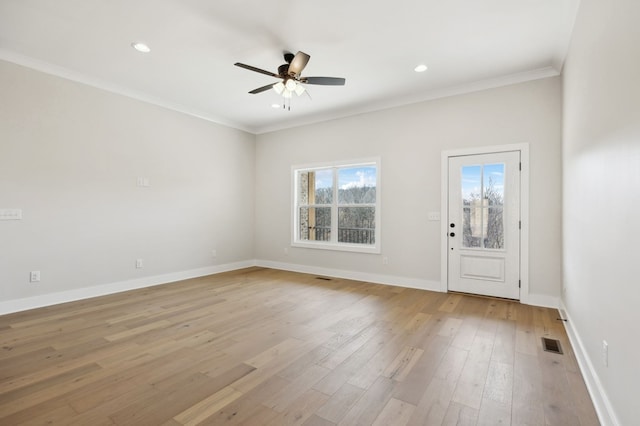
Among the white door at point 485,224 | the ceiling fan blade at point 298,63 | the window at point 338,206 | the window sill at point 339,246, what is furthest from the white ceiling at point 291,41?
the window sill at point 339,246

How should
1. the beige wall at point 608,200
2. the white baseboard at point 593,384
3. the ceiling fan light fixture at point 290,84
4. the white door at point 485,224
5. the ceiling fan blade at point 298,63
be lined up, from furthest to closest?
the white door at point 485,224 → the ceiling fan light fixture at point 290,84 → the ceiling fan blade at point 298,63 → the white baseboard at point 593,384 → the beige wall at point 608,200

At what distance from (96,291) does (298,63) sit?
164 inches

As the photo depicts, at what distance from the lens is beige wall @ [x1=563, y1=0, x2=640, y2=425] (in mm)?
1376

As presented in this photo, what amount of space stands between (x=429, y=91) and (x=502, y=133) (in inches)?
48.1

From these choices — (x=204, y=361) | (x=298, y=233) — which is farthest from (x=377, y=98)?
(x=204, y=361)

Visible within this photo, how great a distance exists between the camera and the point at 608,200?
5.76ft

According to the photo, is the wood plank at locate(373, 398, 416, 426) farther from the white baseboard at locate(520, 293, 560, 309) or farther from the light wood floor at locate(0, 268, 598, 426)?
the white baseboard at locate(520, 293, 560, 309)

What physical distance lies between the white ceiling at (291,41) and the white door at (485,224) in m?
1.17

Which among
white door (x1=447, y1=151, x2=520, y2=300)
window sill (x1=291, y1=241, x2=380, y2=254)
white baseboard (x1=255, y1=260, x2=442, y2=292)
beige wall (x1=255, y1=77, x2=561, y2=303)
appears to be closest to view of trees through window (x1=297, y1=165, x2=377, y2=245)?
window sill (x1=291, y1=241, x2=380, y2=254)

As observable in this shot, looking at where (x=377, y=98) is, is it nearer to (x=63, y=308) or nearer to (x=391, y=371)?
(x=391, y=371)

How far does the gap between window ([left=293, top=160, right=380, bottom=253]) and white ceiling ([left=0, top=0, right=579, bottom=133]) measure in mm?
1505

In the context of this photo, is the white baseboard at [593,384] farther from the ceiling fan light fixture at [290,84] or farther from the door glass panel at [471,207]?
the ceiling fan light fixture at [290,84]

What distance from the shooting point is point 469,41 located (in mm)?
3254

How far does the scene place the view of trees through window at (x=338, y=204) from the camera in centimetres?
550
